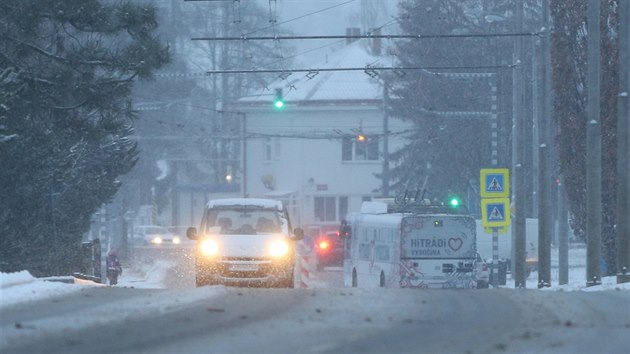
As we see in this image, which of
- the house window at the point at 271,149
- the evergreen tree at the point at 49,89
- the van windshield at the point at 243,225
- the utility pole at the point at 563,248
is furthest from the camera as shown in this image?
the house window at the point at 271,149

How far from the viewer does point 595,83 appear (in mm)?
29094

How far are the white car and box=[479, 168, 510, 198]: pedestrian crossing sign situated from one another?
46686 mm

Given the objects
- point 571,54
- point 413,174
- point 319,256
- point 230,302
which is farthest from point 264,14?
point 230,302

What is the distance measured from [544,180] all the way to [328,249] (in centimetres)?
2701

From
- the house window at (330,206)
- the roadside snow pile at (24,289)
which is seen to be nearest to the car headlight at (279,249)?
the roadside snow pile at (24,289)

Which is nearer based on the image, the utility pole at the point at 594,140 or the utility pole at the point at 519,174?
the utility pole at the point at 594,140

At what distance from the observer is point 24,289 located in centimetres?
1861

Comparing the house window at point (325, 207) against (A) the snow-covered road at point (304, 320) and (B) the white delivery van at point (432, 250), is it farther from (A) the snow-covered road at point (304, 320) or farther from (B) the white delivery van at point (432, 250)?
(A) the snow-covered road at point (304, 320)

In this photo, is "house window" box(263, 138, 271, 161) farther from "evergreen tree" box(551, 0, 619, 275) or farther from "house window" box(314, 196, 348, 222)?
"evergreen tree" box(551, 0, 619, 275)

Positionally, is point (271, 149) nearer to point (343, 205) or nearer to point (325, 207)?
point (325, 207)

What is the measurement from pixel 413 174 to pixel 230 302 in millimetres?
60348

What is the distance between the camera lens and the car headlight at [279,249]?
28984mm

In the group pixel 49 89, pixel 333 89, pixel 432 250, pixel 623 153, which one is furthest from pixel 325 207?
pixel 623 153

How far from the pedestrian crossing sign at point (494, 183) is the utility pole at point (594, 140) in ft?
29.3
